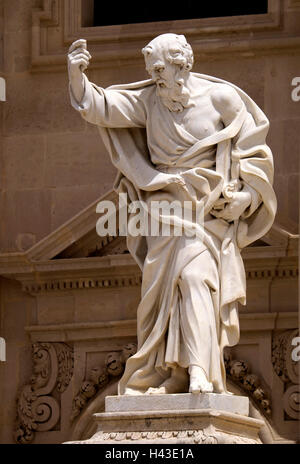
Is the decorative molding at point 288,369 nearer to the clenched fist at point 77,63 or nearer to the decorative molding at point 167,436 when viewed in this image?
the decorative molding at point 167,436

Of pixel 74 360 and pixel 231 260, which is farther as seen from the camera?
pixel 74 360

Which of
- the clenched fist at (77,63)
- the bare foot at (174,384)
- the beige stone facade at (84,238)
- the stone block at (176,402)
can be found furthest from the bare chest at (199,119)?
the beige stone facade at (84,238)

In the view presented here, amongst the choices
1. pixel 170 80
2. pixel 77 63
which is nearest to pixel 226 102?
pixel 170 80

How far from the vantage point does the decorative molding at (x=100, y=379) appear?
15.1 meters

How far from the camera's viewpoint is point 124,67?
15.7 meters

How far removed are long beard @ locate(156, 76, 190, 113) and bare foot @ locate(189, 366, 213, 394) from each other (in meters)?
1.40

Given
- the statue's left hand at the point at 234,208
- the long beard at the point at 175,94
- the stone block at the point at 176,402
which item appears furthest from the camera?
the long beard at the point at 175,94

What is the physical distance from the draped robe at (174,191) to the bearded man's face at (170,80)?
69 millimetres

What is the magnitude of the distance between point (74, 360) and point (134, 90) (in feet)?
12.4

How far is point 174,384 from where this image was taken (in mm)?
11445

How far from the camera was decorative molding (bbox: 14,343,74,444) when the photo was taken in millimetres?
15266
